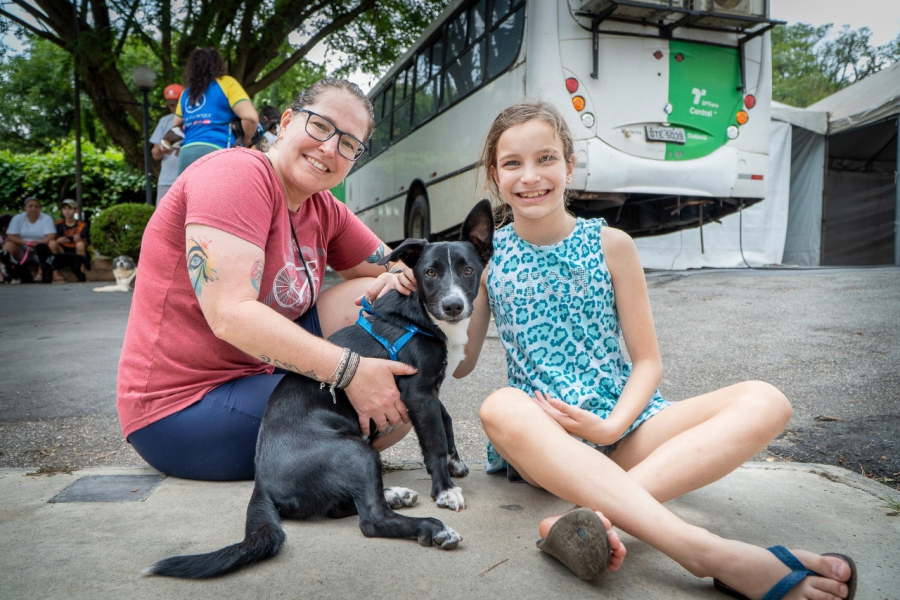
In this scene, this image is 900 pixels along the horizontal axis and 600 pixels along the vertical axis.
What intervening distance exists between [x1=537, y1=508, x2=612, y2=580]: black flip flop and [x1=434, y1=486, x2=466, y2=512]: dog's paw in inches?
20.1

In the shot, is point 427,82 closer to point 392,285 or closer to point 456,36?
point 456,36

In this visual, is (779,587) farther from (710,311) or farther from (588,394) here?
(710,311)

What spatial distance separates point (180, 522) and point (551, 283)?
4.90 ft

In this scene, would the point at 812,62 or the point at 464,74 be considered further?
the point at 812,62

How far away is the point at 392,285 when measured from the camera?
2.58 metres

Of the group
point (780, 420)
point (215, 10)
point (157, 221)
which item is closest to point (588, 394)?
point (780, 420)

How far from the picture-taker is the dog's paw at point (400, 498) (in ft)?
7.04

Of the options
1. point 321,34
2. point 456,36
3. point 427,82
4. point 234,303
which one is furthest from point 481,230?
point 321,34

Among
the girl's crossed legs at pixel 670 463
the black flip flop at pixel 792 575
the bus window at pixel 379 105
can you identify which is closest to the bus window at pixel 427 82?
the bus window at pixel 379 105

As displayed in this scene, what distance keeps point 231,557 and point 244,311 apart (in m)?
0.72

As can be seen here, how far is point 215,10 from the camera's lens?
1160 cm

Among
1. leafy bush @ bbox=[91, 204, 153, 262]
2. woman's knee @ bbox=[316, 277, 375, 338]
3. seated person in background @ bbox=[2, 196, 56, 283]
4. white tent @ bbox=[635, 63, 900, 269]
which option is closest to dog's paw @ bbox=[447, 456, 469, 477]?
woman's knee @ bbox=[316, 277, 375, 338]

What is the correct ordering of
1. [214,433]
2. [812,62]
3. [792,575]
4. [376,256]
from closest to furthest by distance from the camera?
[792,575], [214,433], [376,256], [812,62]

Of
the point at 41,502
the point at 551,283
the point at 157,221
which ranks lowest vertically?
the point at 41,502
